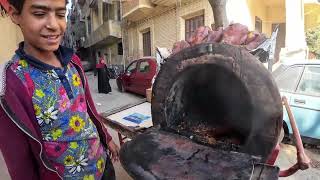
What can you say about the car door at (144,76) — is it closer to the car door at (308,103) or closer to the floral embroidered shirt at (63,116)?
the car door at (308,103)

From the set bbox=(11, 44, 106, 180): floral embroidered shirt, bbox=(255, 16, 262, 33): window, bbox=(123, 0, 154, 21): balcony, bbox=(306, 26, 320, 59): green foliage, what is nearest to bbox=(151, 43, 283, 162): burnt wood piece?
bbox=(11, 44, 106, 180): floral embroidered shirt

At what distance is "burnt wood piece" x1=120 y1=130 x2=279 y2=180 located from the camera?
1.28 meters

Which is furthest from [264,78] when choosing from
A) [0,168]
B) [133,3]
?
[133,3]

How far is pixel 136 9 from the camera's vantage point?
15773mm

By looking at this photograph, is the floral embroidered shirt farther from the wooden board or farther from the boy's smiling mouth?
the wooden board

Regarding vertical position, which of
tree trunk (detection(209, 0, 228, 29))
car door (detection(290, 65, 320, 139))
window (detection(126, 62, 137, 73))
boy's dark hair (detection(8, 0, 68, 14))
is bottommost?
car door (detection(290, 65, 320, 139))

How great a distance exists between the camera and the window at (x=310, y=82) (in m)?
4.84

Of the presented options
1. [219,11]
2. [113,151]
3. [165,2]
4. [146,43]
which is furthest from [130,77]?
[113,151]

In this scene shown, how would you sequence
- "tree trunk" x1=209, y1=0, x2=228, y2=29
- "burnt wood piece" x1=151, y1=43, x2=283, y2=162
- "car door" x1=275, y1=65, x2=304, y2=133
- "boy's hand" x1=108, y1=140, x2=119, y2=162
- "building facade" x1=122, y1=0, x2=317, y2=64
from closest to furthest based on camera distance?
"burnt wood piece" x1=151, y1=43, x2=283, y2=162, "boy's hand" x1=108, y1=140, x2=119, y2=162, "tree trunk" x1=209, y1=0, x2=228, y2=29, "car door" x1=275, y1=65, x2=304, y2=133, "building facade" x1=122, y1=0, x2=317, y2=64

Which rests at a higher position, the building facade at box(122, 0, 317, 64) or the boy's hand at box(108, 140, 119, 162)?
the building facade at box(122, 0, 317, 64)

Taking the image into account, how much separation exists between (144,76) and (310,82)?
6.55 meters

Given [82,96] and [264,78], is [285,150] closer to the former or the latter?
[264,78]

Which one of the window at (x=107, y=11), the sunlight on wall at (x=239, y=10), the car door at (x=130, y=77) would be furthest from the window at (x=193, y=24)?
the window at (x=107, y=11)

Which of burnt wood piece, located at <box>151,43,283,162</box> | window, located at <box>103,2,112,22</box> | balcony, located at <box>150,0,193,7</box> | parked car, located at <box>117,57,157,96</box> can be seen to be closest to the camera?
burnt wood piece, located at <box>151,43,283,162</box>
